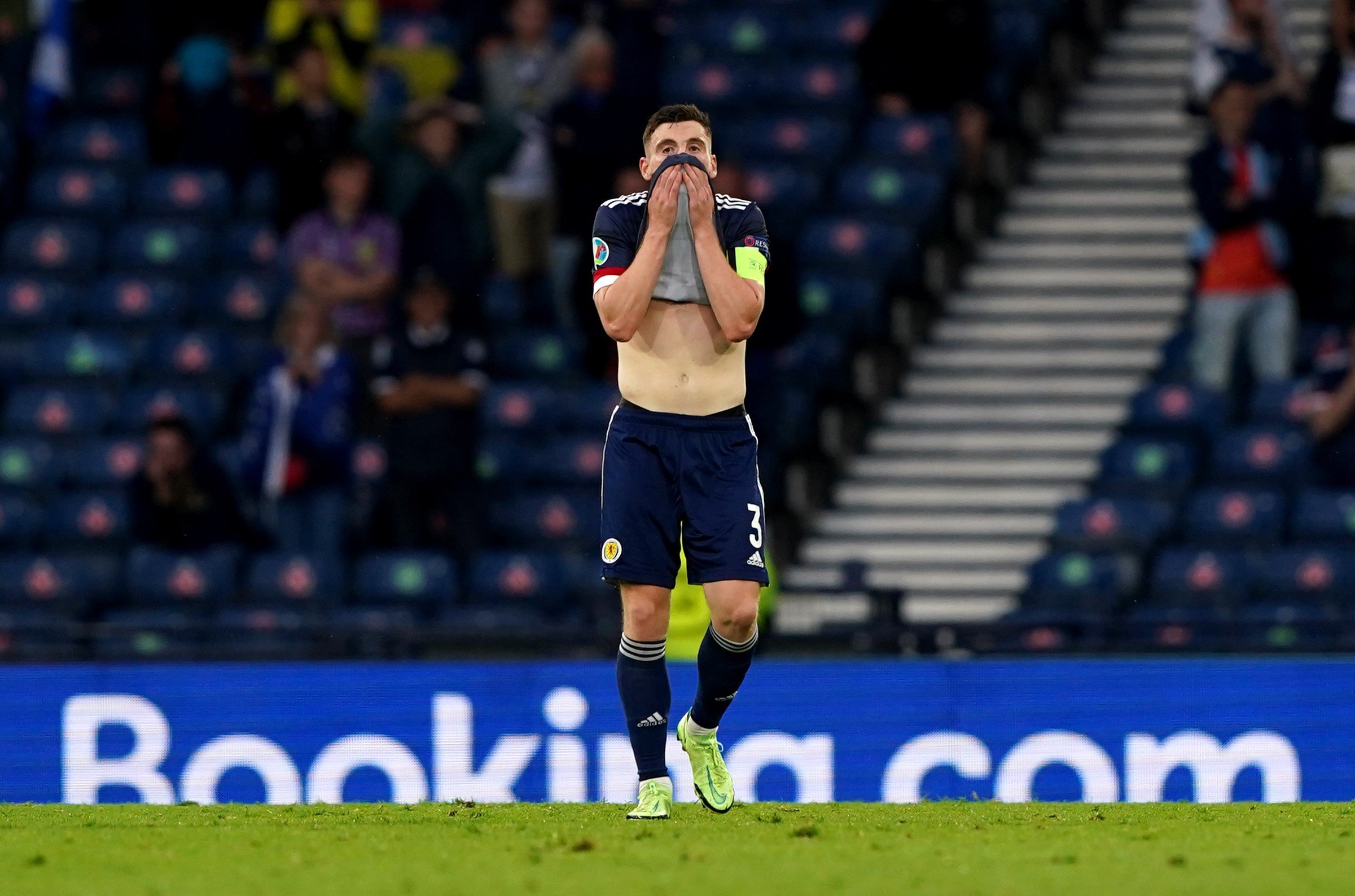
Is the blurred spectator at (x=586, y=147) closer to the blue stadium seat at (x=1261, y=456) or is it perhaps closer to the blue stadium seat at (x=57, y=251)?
the blue stadium seat at (x=57, y=251)

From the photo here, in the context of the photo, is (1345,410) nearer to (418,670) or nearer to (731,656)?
(418,670)

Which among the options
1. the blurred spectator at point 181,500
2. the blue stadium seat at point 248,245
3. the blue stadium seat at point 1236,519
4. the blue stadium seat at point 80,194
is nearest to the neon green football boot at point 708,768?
the blue stadium seat at point 1236,519

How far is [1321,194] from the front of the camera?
52.4ft

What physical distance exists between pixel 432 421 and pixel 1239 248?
521 centimetres

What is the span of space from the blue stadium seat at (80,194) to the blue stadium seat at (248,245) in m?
1.00

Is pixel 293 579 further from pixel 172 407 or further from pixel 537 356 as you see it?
pixel 537 356

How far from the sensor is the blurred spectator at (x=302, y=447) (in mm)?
15312

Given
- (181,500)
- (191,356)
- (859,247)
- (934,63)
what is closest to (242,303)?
(191,356)

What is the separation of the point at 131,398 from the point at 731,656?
29.7ft

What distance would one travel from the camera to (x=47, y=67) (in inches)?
748

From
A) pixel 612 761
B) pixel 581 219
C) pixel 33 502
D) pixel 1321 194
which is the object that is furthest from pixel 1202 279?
pixel 33 502

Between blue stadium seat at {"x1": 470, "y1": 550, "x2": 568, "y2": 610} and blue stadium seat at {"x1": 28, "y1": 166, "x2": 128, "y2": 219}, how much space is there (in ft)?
17.0

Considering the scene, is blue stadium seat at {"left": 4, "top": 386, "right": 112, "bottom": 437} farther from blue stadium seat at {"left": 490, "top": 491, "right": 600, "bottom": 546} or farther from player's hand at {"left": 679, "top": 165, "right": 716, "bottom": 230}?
player's hand at {"left": 679, "top": 165, "right": 716, "bottom": 230}

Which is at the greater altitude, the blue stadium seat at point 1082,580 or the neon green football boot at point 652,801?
the blue stadium seat at point 1082,580
